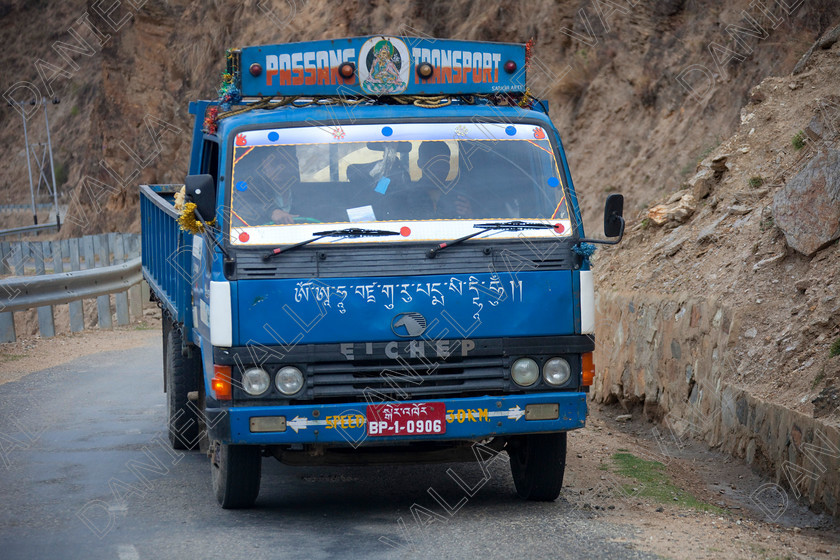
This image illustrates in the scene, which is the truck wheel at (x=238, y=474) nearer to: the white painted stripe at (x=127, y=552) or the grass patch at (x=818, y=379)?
the white painted stripe at (x=127, y=552)

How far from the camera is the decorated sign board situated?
23.5 ft

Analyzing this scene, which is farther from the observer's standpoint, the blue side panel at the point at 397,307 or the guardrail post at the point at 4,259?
the guardrail post at the point at 4,259

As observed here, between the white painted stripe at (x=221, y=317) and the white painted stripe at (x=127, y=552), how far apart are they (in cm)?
118

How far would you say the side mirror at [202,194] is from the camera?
6.25 metres

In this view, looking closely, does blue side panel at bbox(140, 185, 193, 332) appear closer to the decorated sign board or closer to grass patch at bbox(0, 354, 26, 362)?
the decorated sign board

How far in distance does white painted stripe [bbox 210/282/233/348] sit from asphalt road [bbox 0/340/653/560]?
1089 mm

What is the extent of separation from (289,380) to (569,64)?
13.7 m

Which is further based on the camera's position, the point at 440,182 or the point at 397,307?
the point at 440,182

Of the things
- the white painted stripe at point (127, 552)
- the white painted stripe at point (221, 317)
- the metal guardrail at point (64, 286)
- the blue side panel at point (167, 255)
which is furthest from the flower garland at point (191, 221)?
the metal guardrail at point (64, 286)

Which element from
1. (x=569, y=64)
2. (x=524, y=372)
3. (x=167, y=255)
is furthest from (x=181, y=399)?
(x=569, y=64)

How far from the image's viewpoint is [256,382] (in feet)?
19.8

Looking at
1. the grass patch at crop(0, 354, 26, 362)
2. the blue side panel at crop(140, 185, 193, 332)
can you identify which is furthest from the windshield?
the grass patch at crop(0, 354, 26, 362)

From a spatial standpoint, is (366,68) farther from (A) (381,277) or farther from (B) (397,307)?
(B) (397,307)

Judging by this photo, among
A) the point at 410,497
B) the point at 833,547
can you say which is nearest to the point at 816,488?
the point at 833,547
